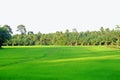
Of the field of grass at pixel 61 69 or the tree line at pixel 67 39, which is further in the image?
the tree line at pixel 67 39

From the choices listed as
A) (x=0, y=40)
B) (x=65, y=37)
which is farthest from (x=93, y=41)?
(x=0, y=40)

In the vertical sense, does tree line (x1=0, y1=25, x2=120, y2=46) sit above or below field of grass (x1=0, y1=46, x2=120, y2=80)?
above

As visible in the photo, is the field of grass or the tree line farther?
the tree line

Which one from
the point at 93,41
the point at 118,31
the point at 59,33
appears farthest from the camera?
the point at 59,33

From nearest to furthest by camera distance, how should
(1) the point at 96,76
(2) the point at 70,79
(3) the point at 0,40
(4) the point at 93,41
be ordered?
(2) the point at 70,79, (1) the point at 96,76, (3) the point at 0,40, (4) the point at 93,41

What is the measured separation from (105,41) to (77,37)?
22.0m

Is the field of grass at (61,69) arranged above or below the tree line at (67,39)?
below

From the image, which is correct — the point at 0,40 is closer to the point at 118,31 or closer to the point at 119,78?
the point at 118,31

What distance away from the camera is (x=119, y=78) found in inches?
672

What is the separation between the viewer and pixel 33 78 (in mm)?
17469

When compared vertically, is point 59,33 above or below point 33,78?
above

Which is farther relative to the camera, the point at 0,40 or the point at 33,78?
the point at 0,40

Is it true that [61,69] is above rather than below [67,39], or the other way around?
below

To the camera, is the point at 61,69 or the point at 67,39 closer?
the point at 61,69
